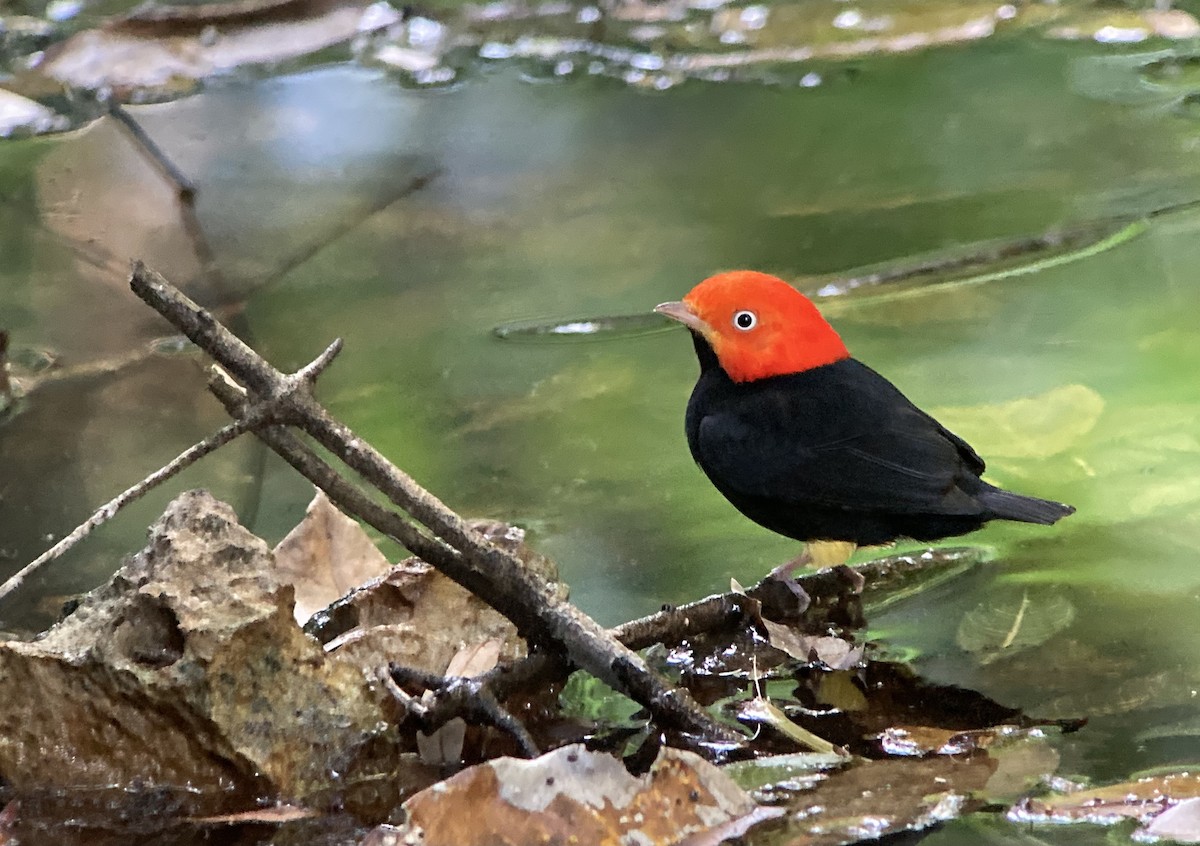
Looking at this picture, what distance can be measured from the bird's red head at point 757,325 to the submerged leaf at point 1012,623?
24.4 inches

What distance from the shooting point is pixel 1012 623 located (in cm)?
227

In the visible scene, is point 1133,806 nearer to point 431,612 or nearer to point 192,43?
point 431,612

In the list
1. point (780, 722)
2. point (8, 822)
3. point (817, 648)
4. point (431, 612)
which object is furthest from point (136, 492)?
point (817, 648)

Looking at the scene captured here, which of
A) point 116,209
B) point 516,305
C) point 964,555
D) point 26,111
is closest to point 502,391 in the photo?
point 516,305

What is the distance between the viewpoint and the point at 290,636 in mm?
1807

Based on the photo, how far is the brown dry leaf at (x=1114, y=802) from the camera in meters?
1.62

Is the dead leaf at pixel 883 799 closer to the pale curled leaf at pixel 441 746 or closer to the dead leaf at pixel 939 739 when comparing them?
the dead leaf at pixel 939 739

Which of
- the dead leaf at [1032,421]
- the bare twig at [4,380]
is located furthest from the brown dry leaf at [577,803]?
the bare twig at [4,380]

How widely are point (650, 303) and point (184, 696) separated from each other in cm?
255

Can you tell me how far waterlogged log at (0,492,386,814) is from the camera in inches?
69.6

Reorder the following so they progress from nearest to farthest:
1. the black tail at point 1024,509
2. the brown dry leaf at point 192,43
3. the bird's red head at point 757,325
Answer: the black tail at point 1024,509 → the bird's red head at point 757,325 → the brown dry leaf at point 192,43

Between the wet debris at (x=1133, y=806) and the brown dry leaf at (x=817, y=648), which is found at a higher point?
the wet debris at (x=1133, y=806)

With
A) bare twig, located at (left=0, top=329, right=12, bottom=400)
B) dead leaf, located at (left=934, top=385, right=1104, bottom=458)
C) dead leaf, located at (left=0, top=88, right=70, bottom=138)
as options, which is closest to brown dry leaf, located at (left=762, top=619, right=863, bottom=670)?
dead leaf, located at (left=934, top=385, right=1104, bottom=458)

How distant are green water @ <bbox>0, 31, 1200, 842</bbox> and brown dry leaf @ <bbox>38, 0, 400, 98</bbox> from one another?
0.35 meters
